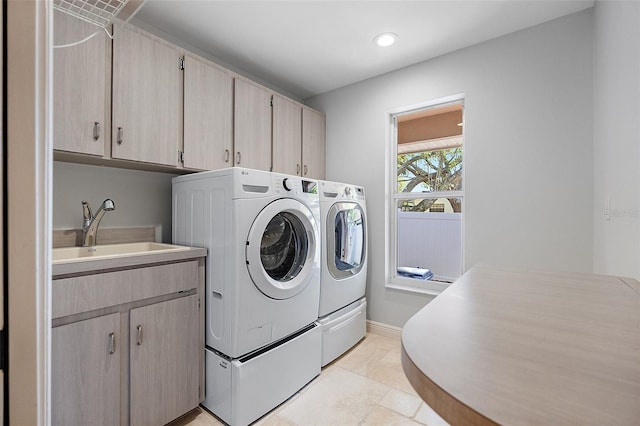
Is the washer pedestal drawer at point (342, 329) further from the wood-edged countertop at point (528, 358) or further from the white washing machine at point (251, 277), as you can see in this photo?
the wood-edged countertop at point (528, 358)

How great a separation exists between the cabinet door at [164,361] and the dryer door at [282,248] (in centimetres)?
41

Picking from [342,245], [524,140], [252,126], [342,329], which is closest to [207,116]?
[252,126]

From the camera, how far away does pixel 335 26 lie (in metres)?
2.05

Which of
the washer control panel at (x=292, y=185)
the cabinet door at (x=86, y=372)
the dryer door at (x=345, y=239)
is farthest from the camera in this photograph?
the dryer door at (x=345, y=239)

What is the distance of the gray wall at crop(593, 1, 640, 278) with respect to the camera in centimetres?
107

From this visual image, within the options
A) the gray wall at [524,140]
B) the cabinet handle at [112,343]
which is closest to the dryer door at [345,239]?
the gray wall at [524,140]

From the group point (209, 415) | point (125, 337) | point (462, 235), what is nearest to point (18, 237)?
point (125, 337)

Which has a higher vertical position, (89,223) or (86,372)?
(89,223)

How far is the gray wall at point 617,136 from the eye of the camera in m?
1.07

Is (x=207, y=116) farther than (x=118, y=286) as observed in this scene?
Yes

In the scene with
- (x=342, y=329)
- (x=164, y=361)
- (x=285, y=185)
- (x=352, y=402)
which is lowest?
(x=352, y=402)

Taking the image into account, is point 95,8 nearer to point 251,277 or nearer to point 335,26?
point 335,26

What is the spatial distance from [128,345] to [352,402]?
4.18 ft

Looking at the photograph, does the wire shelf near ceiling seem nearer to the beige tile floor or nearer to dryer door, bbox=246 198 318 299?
dryer door, bbox=246 198 318 299
